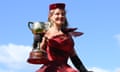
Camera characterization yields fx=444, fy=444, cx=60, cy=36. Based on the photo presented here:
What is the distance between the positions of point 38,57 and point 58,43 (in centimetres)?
36

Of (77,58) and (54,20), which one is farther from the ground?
(54,20)

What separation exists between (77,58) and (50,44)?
1.74 feet

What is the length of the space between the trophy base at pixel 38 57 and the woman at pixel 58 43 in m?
0.07

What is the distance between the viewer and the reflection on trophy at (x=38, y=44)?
629cm

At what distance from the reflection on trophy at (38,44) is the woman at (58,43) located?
2.7 inches

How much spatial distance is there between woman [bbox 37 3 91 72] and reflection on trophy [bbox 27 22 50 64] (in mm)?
68

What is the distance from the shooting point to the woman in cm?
624

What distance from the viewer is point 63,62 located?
639 centimetres

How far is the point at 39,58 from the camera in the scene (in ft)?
20.6

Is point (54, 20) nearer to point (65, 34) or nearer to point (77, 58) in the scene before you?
point (65, 34)

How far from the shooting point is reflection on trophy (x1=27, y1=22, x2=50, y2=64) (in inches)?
248

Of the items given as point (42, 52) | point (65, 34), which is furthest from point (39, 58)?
point (65, 34)

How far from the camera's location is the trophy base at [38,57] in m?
6.29

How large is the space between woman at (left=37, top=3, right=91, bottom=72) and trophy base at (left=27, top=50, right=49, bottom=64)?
0.07m
